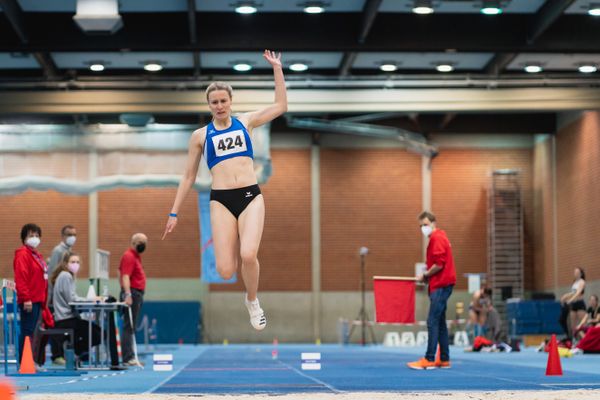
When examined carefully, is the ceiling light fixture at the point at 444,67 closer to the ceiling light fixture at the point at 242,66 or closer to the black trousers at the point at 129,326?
the ceiling light fixture at the point at 242,66

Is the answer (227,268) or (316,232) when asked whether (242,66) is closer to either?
(316,232)

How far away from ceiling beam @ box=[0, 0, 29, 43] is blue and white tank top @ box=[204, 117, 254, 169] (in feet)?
40.7

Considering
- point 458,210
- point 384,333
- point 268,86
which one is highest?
point 268,86

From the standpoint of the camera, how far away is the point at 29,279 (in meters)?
13.2

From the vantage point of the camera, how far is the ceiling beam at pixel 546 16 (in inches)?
796

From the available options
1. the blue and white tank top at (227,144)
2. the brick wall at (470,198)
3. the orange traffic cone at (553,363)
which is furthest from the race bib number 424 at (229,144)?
the brick wall at (470,198)

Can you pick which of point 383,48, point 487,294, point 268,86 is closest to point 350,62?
point 268,86

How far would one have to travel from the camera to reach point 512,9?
2127 cm

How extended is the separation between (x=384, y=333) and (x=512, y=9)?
624 inches

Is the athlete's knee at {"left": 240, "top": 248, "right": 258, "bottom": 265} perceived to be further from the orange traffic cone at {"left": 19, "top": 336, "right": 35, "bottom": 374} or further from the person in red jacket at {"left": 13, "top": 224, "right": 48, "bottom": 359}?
the person in red jacket at {"left": 13, "top": 224, "right": 48, "bottom": 359}

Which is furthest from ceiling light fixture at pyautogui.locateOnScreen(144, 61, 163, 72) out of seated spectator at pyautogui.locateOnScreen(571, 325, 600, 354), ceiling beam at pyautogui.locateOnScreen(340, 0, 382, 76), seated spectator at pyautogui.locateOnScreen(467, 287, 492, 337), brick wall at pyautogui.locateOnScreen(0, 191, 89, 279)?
seated spectator at pyautogui.locateOnScreen(571, 325, 600, 354)

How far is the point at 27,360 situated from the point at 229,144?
5298 millimetres

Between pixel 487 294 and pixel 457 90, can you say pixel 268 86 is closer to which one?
pixel 457 90

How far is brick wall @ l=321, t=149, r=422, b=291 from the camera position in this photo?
3503cm
